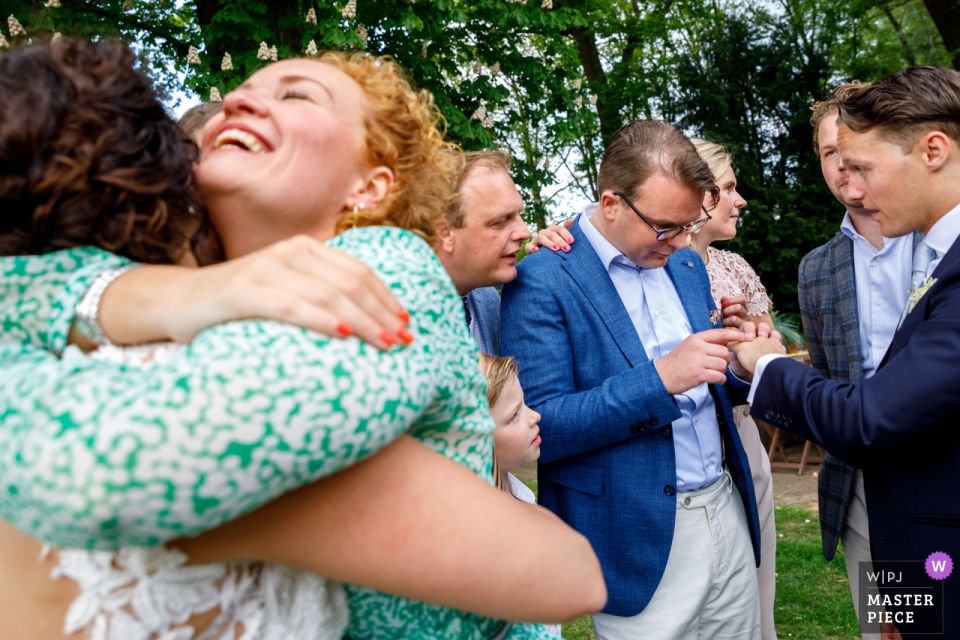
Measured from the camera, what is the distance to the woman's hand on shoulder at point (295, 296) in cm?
84

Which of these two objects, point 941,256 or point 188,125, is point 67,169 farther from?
point 941,256

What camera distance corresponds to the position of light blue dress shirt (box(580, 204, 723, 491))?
3.18 metres

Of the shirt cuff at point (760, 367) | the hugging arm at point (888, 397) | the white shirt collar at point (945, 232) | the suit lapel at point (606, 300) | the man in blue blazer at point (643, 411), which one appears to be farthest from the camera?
the suit lapel at point (606, 300)

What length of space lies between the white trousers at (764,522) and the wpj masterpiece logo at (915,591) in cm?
129

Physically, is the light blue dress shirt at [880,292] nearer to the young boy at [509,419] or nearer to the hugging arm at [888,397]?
the hugging arm at [888,397]

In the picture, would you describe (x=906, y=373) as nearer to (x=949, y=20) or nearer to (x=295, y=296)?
(x=295, y=296)

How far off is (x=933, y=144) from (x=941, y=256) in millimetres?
444

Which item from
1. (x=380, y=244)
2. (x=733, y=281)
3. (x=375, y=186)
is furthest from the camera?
(x=733, y=281)

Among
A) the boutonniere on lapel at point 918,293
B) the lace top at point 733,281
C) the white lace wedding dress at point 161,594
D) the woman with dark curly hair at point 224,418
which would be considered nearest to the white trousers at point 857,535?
the boutonniere on lapel at point 918,293

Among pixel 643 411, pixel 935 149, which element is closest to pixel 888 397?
pixel 643 411

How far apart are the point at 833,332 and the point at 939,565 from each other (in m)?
1.55

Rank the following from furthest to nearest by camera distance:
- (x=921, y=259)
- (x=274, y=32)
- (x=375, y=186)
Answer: (x=274, y=32) < (x=921, y=259) < (x=375, y=186)

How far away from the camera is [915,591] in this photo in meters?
2.71

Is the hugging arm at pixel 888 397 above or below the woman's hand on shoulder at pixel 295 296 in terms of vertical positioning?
below
